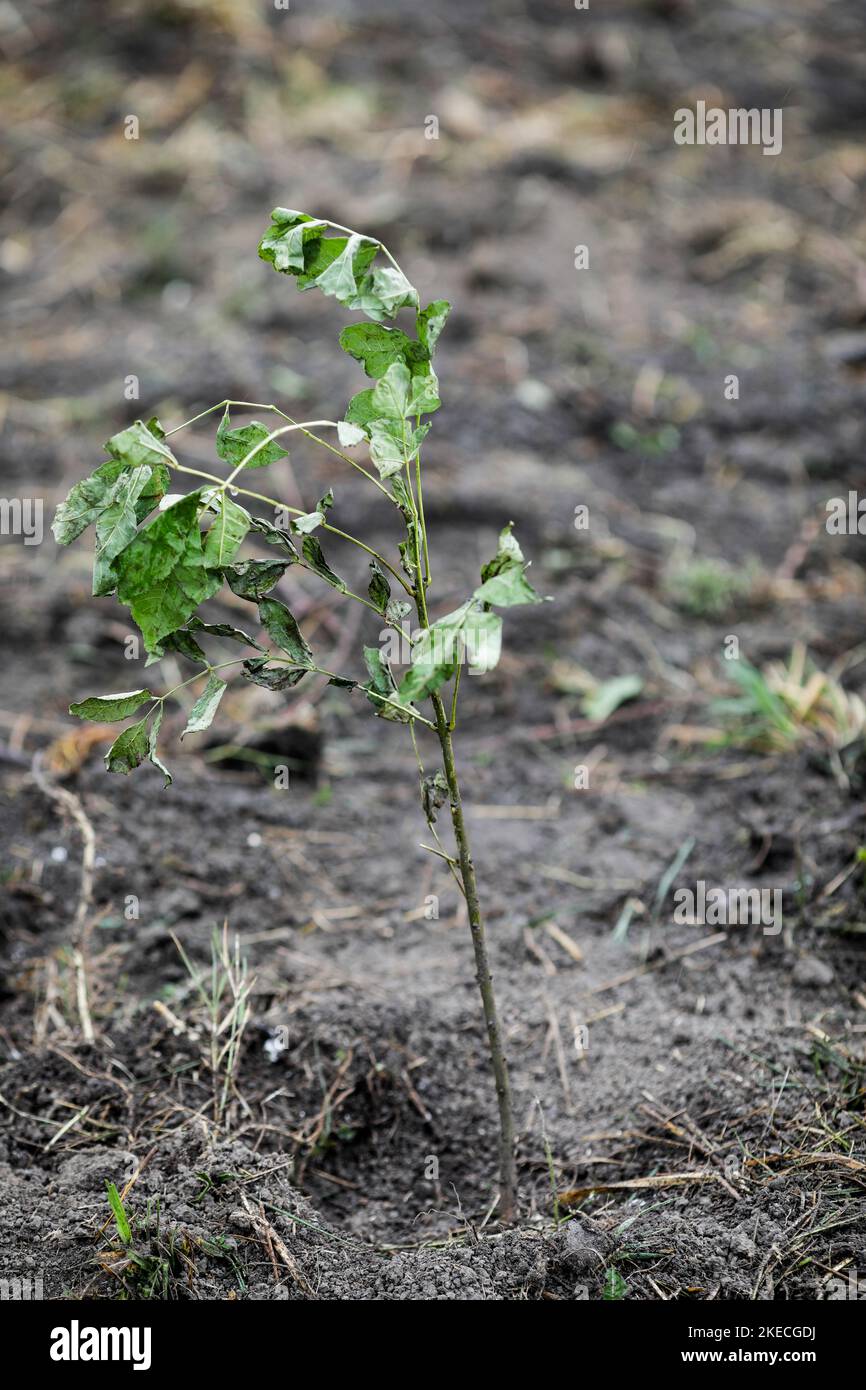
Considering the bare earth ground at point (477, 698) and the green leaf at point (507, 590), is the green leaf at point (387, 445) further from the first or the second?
the bare earth ground at point (477, 698)

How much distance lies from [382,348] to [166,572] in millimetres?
455

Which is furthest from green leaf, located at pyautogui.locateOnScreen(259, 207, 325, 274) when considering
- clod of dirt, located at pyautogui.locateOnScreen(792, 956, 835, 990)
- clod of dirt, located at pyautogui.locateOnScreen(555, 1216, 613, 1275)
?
clod of dirt, located at pyautogui.locateOnScreen(792, 956, 835, 990)

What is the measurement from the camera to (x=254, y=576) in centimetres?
169

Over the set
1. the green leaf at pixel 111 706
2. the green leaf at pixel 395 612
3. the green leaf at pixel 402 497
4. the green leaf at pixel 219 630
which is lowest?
the green leaf at pixel 111 706

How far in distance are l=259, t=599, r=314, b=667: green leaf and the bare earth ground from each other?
890 millimetres

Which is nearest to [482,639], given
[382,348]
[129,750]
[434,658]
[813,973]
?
[434,658]

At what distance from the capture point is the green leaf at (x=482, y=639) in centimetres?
143

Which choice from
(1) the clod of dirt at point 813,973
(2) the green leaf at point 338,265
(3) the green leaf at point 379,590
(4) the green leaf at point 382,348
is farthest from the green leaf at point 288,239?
(1) the clod of dirt at point 813,973

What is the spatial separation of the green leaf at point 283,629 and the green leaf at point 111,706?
0.66 ft

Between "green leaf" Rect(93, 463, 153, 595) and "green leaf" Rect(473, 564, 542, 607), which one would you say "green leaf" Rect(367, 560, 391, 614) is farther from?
"green leaf" Rect(93, 463, 153, 595)

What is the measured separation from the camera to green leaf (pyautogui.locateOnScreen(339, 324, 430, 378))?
1.64 meters

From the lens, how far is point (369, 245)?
161cm

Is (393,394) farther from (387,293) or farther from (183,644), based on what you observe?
(183,644)

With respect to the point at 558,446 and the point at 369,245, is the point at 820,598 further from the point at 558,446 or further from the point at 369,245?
the point at 369,245
